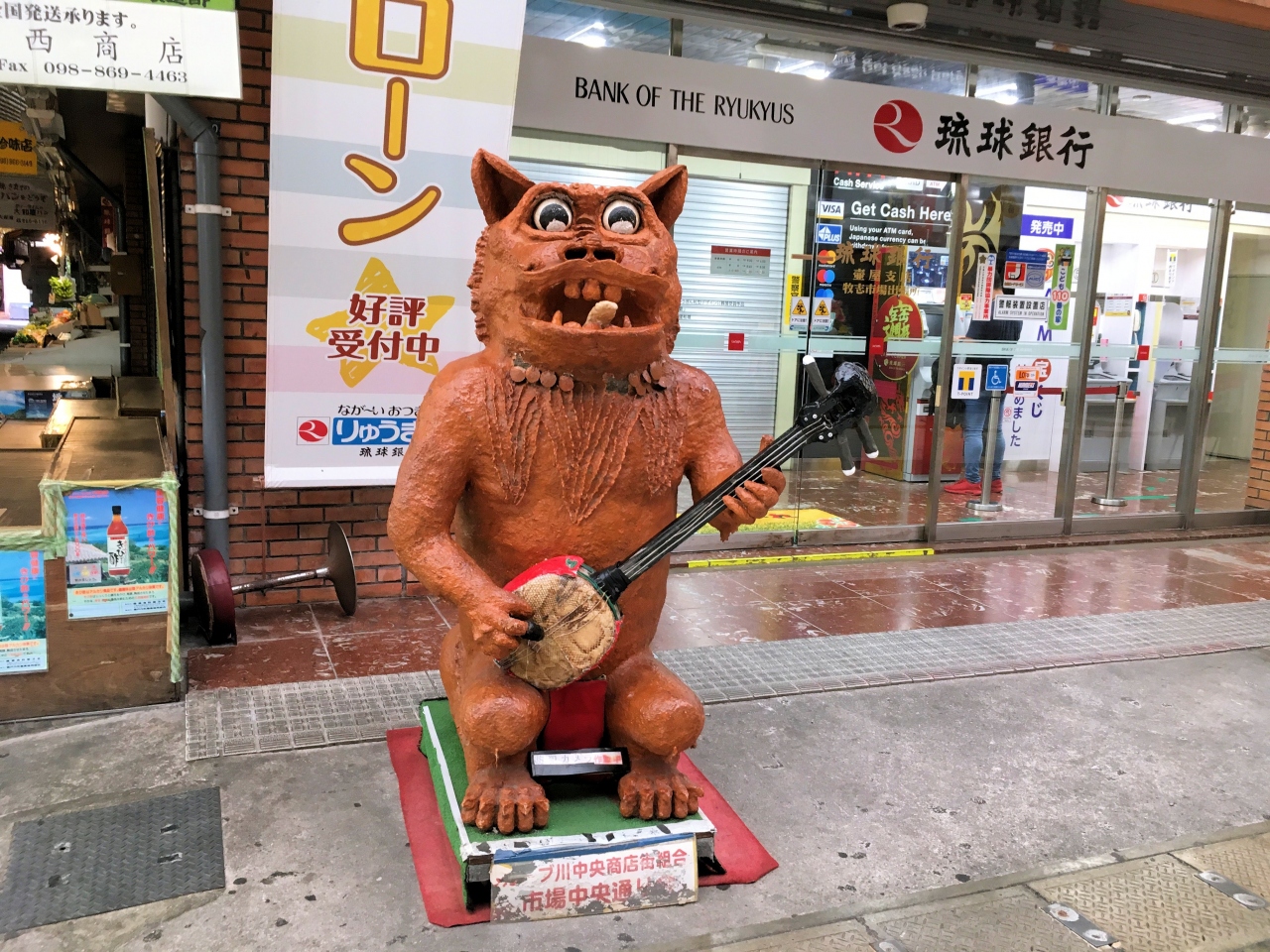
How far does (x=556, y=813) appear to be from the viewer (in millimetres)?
2857

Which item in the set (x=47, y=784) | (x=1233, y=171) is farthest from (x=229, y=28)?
(x=1233, y=171)

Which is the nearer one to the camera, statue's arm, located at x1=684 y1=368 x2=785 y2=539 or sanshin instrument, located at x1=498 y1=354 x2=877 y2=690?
sanshin instrument, located at x1=498 y1=354 x2=877 y2=690

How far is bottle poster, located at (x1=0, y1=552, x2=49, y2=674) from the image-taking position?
142 inches

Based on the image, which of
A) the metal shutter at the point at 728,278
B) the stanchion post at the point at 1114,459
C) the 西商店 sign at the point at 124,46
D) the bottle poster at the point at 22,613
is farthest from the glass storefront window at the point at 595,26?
the stanchion post at the point at 1114,459

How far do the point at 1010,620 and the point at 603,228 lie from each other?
385 centimetres

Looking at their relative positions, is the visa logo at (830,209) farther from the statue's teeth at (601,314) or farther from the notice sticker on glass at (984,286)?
the statue's teeth at (601,314)

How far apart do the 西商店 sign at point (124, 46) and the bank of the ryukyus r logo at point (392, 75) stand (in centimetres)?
87

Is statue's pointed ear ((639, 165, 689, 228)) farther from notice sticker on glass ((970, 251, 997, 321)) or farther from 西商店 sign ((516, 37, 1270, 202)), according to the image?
notice sticker on glass ((970, 251, 997, 321))

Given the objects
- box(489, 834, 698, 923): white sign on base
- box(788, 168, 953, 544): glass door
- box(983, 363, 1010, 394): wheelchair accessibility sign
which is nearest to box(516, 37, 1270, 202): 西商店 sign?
box(788, 168, 953, 544): glass door

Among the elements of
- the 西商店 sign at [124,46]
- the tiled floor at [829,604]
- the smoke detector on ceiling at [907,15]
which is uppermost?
the smoke detector on ceiling at [907,15]

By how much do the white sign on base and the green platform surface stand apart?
0.07 m

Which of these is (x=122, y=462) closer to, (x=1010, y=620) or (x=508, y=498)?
(x=508, y=498)

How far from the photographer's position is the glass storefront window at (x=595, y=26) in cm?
563

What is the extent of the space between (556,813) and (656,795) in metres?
0.30
